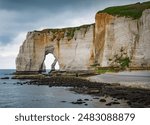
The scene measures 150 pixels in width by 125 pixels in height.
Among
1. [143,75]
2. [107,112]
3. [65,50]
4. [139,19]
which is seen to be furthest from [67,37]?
[107,112]

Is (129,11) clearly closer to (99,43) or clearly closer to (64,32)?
(99,43)

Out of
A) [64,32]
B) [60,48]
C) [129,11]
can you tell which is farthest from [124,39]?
[60,48]

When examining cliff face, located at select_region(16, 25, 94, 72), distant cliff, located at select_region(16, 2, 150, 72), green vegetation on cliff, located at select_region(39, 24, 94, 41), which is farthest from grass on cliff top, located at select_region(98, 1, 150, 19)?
green vegetation on cliff, located at select_region(39, 24, 94, 41)

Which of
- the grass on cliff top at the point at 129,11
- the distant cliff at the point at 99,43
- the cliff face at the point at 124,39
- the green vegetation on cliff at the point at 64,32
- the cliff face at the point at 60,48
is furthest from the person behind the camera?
the green vegetation on cliff at the point at 64,32

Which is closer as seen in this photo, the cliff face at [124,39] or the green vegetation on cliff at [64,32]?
the cliff face at [124,39]

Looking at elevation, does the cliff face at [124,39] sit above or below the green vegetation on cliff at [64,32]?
below

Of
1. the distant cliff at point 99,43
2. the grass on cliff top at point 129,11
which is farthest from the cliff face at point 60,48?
the grass on cliff top at point 129,11

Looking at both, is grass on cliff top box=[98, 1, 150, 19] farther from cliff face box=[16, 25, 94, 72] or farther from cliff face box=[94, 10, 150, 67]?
cliff face box=[16, 25, 94, 72]

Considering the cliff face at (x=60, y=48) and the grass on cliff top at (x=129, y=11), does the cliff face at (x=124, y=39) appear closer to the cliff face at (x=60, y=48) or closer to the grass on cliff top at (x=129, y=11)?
the grass on cliff top at (x=129, y=11)
